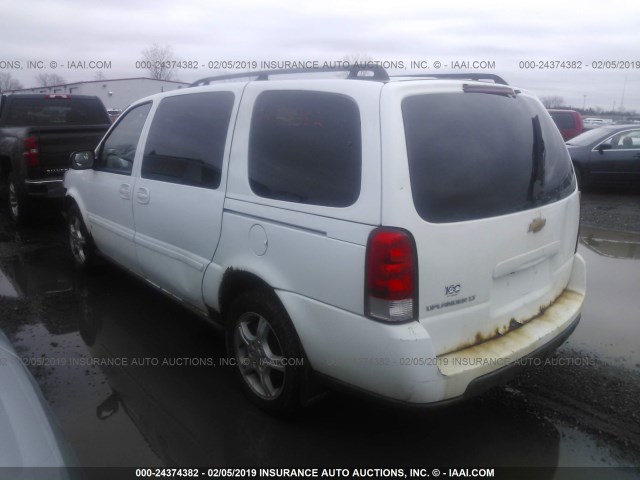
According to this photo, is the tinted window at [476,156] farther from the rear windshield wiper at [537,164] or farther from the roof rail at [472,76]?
the roof rail at [472,76]

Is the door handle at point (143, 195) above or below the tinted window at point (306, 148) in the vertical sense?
below

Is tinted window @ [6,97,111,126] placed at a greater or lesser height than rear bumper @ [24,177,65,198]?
greater

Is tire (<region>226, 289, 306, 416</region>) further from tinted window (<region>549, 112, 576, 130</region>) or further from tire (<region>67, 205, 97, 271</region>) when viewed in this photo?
→ tinted window (<region>549, 112, 576, 130</region>)

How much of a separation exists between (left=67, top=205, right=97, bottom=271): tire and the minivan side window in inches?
31.0

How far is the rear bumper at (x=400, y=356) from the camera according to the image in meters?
2.31

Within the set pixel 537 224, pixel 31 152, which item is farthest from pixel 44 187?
pixel 537 224

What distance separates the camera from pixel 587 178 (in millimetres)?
11367

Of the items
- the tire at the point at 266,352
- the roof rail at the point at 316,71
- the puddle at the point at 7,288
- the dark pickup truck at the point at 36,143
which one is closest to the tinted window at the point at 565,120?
the dark pickup truck at the point at 36,143

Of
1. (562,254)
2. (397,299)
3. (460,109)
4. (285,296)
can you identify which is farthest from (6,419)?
(562,254)

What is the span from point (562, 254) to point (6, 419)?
9.40 feet

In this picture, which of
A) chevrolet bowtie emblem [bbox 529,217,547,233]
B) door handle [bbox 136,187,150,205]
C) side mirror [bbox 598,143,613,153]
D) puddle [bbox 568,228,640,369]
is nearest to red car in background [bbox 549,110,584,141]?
side mirror [bbox 598,143,613,153]

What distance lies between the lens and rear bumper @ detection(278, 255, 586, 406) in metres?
2.31

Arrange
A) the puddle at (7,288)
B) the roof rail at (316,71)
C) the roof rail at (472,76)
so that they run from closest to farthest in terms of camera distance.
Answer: the roof rail at (316,71) < the roof rail at (472,76) < the puddle at (7,288)

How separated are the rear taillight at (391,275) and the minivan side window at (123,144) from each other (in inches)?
104
